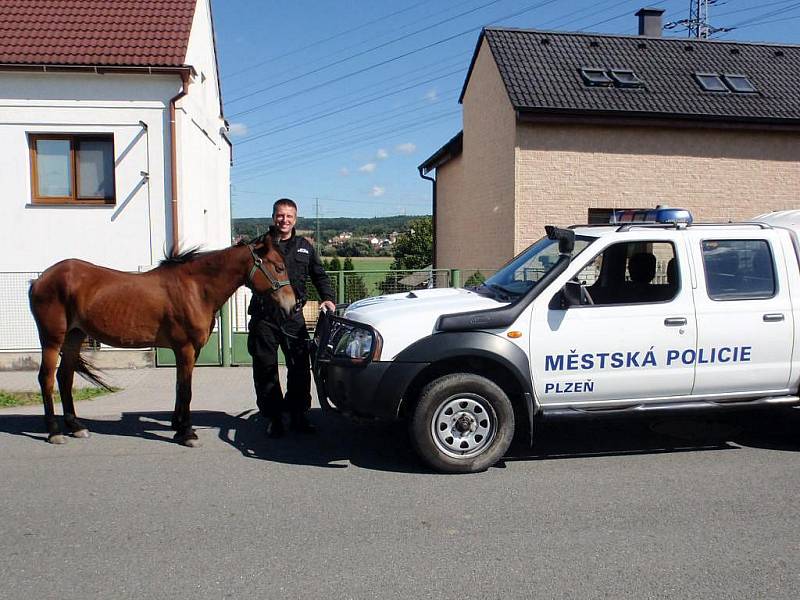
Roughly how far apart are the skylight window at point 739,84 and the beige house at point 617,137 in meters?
0.04

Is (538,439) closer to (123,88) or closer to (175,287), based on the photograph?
(175,287)

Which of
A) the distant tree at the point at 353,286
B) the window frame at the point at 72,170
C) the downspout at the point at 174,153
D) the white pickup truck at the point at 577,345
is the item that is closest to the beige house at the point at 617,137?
the distant tree at the point at 353,286

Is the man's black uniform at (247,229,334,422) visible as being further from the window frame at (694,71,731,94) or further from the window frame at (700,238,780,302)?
the window frame at (694,71,731,94)

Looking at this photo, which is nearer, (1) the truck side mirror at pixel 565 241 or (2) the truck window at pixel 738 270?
(1) the truck side mirror at pixel 565 241

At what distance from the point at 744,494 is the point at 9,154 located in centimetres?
1194

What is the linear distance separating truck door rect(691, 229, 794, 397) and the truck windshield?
1.06 m

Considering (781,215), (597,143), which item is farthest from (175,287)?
(597,143)

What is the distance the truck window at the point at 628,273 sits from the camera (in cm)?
609

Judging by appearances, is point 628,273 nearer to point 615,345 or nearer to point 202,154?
point 615,345

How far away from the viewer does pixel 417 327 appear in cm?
551

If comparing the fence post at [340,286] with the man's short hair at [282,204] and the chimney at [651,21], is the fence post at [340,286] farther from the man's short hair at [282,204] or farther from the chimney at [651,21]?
the chimney at [651,21]

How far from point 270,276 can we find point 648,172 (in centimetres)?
1180

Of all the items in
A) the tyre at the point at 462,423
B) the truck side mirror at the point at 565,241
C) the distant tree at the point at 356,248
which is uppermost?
the distant tree at the point at 356,248

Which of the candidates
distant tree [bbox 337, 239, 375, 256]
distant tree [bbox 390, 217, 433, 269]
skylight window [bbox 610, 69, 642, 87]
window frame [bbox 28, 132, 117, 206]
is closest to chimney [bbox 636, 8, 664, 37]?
skylight window [bbox 610, 69, 642, 87]
